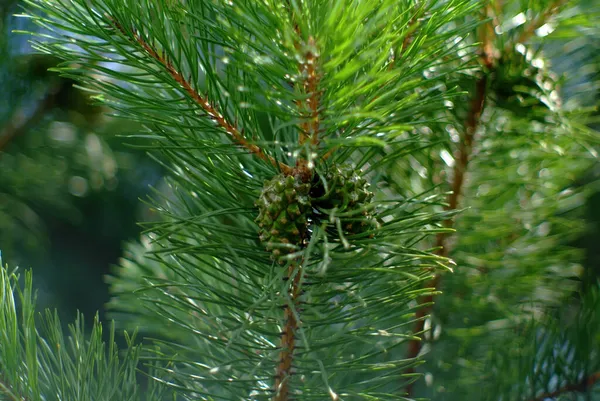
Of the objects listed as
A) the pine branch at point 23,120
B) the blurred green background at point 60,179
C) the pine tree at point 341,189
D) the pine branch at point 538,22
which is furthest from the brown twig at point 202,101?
the pine branch at point 23,120

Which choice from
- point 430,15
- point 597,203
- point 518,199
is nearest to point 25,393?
point 430,15

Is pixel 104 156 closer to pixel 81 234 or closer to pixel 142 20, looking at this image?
pixel 81 234

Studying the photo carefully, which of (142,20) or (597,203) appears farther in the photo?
(597,203)

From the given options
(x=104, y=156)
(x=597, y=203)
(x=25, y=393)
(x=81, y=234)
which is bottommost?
(x=25, y=393)

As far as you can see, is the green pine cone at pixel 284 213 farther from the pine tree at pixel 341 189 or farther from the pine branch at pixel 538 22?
the pine branch at pixel 538 22

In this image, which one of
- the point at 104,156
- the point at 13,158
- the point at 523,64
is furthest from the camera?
the point at 104,156

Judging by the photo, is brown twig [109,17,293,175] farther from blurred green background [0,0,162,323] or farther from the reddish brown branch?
blurred green background [0,0,162,323]

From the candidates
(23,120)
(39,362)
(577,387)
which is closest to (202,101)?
(39,362)
